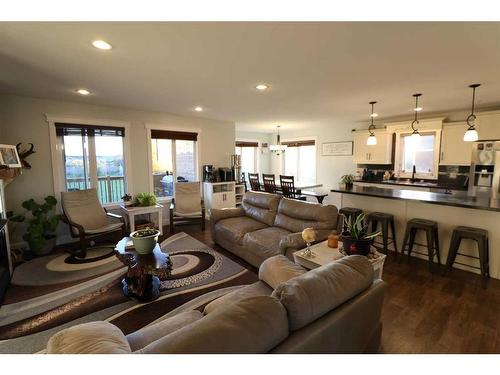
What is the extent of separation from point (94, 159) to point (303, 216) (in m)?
3.76

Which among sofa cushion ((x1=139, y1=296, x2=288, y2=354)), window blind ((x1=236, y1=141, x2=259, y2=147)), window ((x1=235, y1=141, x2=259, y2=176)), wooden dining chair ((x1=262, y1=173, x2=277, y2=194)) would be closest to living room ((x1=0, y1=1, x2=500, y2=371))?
sofa cushion ((x1=139, y1=296, x2=288, y2=354))

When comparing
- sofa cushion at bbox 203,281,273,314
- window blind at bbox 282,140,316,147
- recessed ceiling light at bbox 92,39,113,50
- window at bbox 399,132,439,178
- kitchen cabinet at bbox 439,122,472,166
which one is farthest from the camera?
window blind at bbox 282,140,316,147

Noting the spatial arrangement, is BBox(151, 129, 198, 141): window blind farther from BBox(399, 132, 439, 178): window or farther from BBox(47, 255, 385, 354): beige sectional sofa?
BBox(399, 132, 439, 178): window

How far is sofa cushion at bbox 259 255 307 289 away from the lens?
5.99 ft

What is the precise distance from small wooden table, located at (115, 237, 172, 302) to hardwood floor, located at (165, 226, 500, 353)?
120 cm

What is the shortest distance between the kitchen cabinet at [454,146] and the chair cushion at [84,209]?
6371 mm

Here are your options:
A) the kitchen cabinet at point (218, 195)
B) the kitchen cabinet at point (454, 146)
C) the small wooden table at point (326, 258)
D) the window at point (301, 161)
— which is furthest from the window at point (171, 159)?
the kitchen cabinet at point (454, 146)

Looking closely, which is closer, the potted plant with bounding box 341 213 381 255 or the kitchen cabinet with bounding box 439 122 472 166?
the potted plant with bounding box 341 213 381 255

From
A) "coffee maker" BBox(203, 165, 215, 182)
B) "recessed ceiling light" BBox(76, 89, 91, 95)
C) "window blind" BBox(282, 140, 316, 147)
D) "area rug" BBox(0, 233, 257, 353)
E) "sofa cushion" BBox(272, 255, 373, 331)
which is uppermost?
"recessed ceiling light" BBox(76, 89, 91, 95)

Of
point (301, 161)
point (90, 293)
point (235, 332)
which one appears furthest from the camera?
point (301, 161)

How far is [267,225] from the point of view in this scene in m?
3.59

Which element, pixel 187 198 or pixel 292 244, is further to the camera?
pixel 187 198

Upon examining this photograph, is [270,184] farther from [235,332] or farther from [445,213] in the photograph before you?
[235,332]

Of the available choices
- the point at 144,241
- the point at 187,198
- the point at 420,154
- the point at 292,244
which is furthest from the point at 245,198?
the point at 420,154
